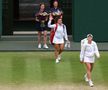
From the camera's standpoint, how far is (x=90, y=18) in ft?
83.6

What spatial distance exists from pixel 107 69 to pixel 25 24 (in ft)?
39.9

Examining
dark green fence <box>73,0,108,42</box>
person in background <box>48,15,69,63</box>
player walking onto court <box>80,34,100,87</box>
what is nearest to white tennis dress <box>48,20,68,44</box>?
person in background <box>48,15,69,63</box>

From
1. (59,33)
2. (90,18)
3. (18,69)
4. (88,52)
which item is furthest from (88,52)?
(90,18)

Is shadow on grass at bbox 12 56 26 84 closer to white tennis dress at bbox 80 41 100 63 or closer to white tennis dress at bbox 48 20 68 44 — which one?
white tennis dress at bbox 48 20 68 44

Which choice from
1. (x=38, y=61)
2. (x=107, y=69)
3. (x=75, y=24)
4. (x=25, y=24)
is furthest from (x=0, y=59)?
(x=25, y=24)

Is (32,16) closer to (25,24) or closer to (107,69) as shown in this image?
(25,24)

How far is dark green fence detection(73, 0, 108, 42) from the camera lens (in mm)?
25328

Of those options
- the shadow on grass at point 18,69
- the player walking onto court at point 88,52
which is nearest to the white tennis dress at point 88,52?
the player walking onto court at point 88,52

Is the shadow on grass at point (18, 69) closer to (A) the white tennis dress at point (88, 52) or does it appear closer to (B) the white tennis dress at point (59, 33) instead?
(B) the white tennis dress at point (59, 33)

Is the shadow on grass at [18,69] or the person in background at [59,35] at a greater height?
the person in background at [59,35]

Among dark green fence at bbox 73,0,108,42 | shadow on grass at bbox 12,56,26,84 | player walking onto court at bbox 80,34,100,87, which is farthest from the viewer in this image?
dark green fence at bbox 73,0,108,42

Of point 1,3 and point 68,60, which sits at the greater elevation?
point 1,3

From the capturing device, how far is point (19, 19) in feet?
98.3

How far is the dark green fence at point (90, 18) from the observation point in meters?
25.3
